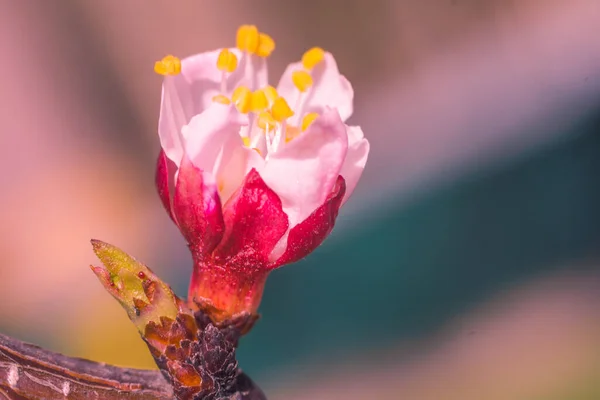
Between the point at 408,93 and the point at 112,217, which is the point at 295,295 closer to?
the point at 112,217

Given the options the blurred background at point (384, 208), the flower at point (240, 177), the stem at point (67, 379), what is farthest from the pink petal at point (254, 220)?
the blurred background at point (384, 208)

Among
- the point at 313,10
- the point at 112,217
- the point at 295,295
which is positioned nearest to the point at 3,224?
the point at 112,217

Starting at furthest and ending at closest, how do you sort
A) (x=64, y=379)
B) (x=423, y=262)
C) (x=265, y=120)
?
(x=423, y=262)
(x=265, y=120)
(x=64, y=379)

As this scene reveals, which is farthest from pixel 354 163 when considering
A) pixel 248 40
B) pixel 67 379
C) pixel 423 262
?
pixel 423 262

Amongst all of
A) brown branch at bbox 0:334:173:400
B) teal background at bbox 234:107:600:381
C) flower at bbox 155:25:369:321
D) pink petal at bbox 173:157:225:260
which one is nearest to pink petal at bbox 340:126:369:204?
flower at bbox 155:25:369:321

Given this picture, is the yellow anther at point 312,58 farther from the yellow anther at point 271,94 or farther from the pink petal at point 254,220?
the pink petal at point 254,220

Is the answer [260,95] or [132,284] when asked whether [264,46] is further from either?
[132,284]

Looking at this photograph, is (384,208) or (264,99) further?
(384,208)

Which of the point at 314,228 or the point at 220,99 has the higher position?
the point at 220,99
